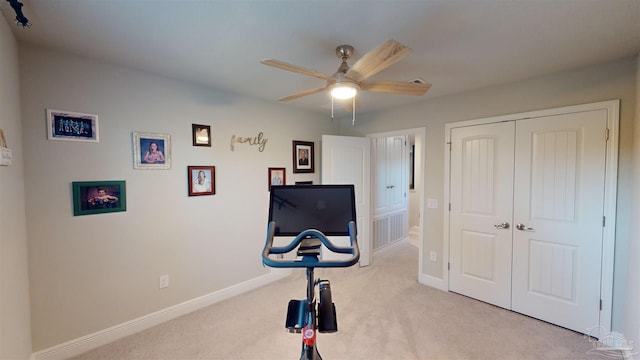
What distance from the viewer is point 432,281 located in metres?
3.30

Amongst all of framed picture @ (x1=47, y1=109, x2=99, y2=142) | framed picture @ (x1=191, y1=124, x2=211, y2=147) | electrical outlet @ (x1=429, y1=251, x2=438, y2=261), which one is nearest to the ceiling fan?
framed picture @ (x1=191, y1=124, x2=211, y2=147)

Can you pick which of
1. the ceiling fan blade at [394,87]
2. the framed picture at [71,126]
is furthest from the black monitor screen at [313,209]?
the framed picture at [71,126]

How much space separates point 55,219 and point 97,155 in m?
0.56

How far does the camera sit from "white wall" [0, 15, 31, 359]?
1.42 m

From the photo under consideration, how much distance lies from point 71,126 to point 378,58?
237 cm

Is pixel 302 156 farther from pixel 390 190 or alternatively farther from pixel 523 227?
pixel 523 227

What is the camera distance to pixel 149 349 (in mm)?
2119

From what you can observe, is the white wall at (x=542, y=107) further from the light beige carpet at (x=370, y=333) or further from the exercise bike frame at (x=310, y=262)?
the exercise bike frame at (x=310, y=262)

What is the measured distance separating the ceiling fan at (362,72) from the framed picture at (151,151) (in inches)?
62.0

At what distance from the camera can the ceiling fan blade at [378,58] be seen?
1387 millimetres

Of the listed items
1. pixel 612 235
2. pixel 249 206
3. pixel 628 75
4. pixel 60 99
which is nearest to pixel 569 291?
pixel 612 235

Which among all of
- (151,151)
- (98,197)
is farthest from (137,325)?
(151,151)

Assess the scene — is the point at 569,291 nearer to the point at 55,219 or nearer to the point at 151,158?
the point at 151,158

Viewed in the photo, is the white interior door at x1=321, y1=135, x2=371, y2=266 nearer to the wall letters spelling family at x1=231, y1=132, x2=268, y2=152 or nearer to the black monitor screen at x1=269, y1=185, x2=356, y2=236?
the wall letters spelling family at x1=231, y1=132, x2=268, y2=152
